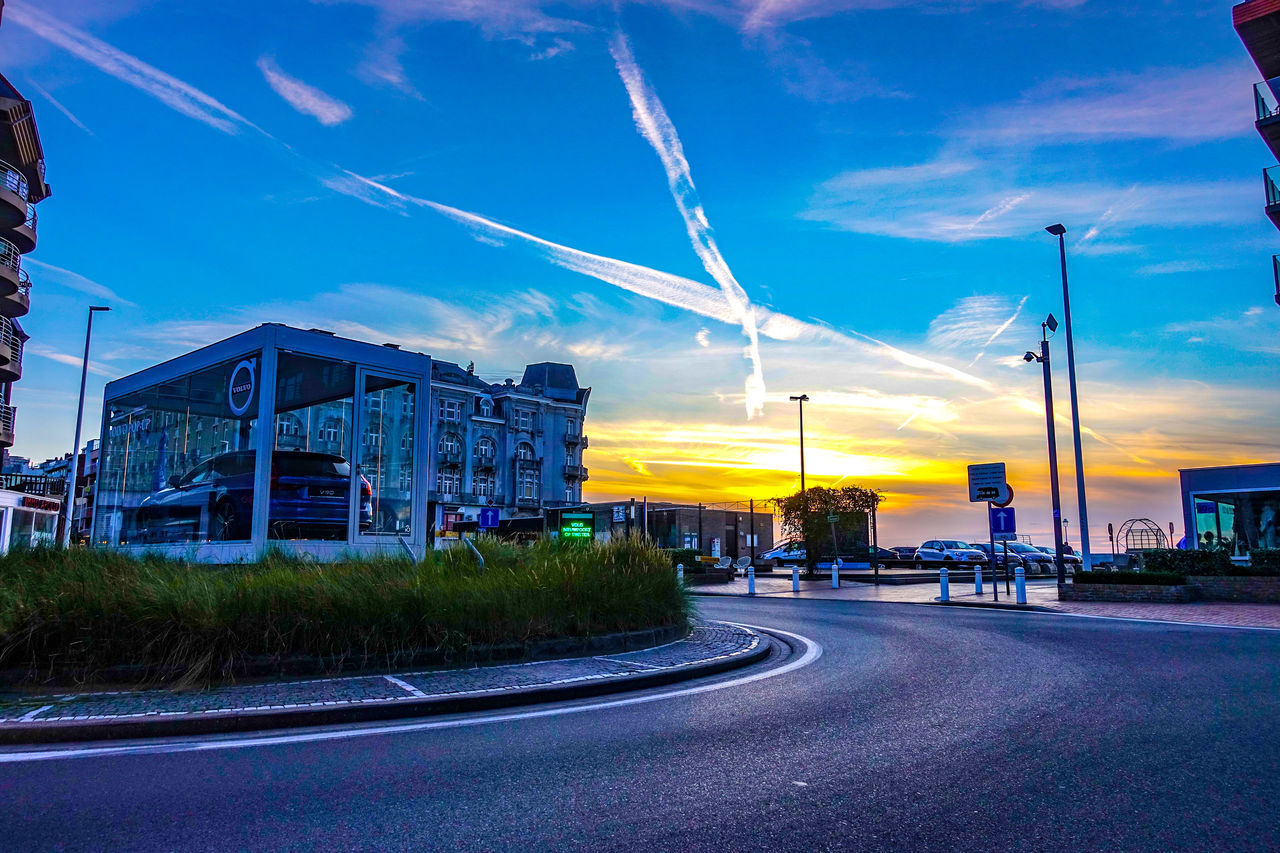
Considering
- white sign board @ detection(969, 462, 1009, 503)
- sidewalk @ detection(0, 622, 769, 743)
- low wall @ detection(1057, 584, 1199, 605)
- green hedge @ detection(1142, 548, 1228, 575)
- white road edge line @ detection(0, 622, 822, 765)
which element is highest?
white sign board @ detection(969, 462, 1009, 503)

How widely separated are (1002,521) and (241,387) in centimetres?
2063

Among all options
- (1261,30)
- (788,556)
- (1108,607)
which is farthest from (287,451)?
(788,556)

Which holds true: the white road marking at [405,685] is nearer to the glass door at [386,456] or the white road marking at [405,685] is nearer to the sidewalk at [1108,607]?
the glass door at [386,456]

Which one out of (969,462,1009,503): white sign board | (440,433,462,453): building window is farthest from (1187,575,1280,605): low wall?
(440,433,462,453): building window

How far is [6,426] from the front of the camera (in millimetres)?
41250

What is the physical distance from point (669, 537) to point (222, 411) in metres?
57.5

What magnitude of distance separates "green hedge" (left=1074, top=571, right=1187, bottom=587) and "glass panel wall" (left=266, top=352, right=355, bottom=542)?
1823 centimetres

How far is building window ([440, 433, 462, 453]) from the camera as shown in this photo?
70000 mm

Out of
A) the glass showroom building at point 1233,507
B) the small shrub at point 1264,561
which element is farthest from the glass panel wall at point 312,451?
the glass showroom building at point 1233,507

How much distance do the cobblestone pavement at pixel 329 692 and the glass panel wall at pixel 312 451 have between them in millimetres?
6558

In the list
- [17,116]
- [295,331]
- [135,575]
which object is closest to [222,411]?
[295,331]

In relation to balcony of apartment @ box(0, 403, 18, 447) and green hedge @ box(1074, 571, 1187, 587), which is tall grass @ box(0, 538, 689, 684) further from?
balcony of apartment @ box(0, 403, 18, 447)

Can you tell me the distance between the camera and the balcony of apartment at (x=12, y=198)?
37531mm

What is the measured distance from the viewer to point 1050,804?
462cm
